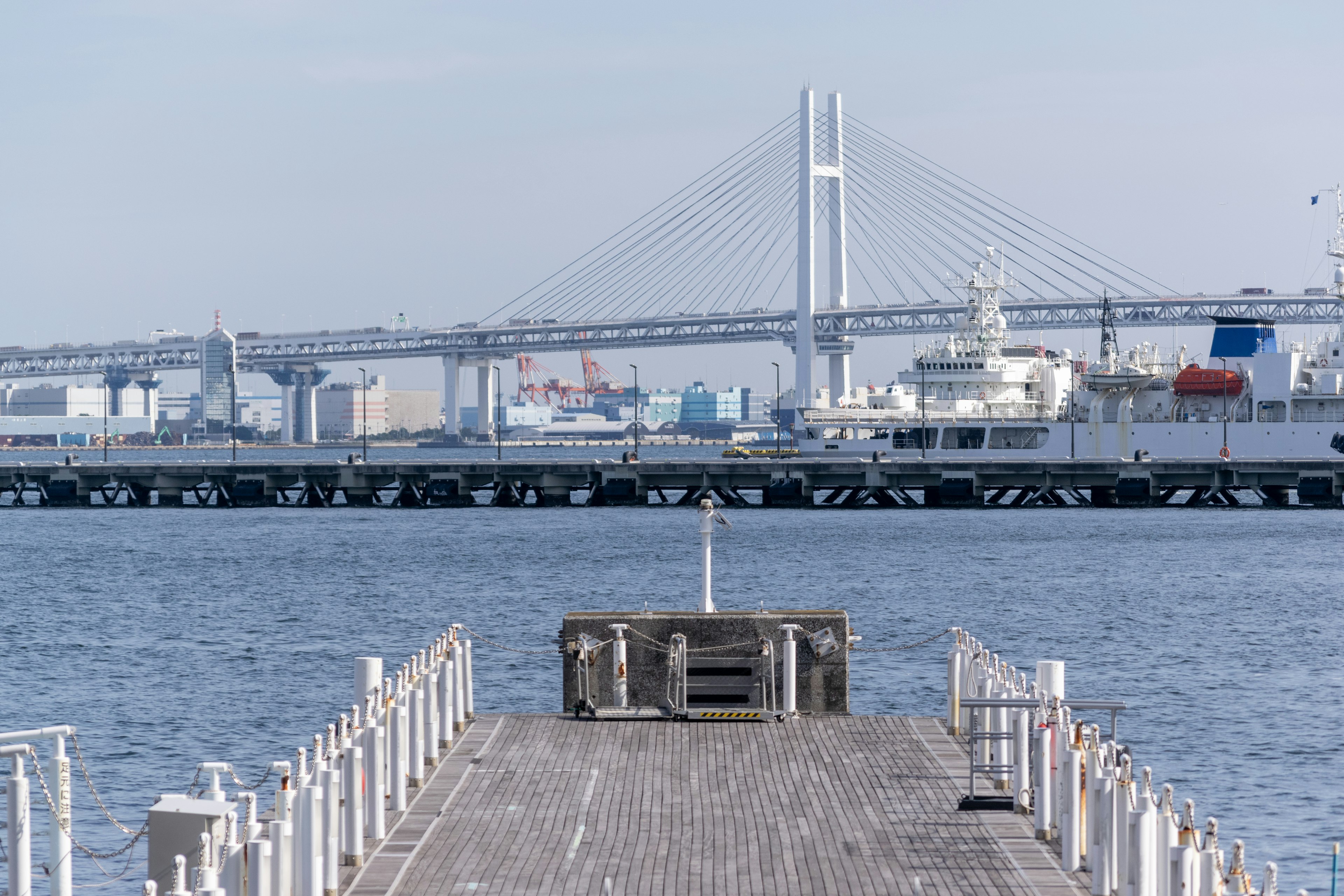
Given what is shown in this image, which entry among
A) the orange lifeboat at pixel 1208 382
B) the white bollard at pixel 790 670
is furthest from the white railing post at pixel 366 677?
the orange lifeboat at pixel 1208 382

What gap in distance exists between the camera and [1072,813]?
398 inches

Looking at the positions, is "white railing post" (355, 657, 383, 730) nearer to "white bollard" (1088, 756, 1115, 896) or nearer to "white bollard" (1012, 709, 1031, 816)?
"white bollard" (1012, 709, 1031, 816)

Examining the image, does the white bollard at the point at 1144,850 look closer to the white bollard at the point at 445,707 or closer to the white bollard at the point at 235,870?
the white bollard at the point at 235,870

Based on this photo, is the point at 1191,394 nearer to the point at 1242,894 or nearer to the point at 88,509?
the point at 88,509

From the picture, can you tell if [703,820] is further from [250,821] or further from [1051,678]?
[250,821]

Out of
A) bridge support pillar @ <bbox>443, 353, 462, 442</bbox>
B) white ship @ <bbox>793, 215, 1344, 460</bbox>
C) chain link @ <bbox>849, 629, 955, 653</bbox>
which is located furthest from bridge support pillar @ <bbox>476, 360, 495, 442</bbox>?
chain link @ <bbox>849, 629, 955, 653</bbox>

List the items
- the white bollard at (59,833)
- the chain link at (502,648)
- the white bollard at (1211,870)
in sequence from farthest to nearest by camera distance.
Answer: the chain link at (502,648)
the white bollard at (59,833)
the white bollard at (1211,870)

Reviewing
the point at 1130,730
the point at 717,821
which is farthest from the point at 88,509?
the point at 717,821

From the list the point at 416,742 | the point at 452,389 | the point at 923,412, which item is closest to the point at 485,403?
the point at 452,389

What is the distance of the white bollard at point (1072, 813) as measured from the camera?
10078mm

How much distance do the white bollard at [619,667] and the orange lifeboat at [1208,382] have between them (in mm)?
70805

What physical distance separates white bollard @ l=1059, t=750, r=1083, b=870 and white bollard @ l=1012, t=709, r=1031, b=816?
57.0 inches

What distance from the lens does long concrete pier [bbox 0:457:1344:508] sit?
6606 centimetres

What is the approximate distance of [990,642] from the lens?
2984cm
